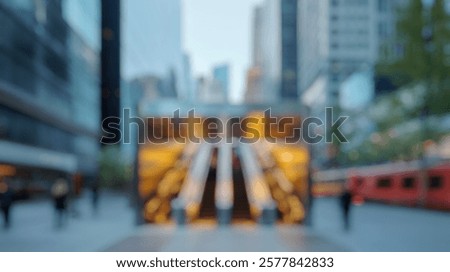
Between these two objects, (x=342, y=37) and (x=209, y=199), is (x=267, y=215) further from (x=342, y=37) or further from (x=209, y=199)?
(x=342, y=37)

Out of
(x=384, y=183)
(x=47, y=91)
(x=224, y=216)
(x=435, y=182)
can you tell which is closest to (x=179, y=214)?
(x=224, y=216)

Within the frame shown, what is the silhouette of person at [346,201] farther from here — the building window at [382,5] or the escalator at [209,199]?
the building window at [382,5]

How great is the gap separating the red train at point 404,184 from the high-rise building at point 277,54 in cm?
380

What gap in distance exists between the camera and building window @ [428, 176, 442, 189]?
1342 centimetres

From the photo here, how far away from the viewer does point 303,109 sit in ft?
32.2

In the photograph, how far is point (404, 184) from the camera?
15.4 metres

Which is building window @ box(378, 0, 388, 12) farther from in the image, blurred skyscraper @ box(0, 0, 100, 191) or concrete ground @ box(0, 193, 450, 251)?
blurred skyscraper @ box(0, 0, 100, 191)

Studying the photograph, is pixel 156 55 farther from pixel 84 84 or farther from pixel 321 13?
pixel 321 13

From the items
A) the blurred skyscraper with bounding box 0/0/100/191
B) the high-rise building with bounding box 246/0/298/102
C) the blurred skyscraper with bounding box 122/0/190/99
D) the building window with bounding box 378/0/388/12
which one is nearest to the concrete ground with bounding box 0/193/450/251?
the high-rise building with bounding box 246/0/298/102

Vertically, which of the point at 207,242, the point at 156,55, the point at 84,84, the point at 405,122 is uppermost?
the point at 156,55

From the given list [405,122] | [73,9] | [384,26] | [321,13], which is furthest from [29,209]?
[405,122]

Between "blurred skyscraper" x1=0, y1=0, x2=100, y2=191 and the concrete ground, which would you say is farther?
"blurred skyscraper" x1=0, y1=0, x2=100, y2=191

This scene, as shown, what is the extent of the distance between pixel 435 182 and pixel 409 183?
1.54m
